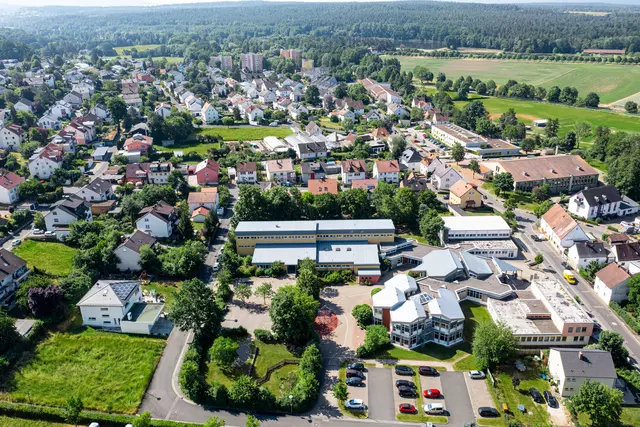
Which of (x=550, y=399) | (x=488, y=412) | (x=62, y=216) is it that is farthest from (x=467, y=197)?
(x=62, y=216)

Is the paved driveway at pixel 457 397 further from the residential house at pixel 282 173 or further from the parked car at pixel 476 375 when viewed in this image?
the residential house at pixel 282 173

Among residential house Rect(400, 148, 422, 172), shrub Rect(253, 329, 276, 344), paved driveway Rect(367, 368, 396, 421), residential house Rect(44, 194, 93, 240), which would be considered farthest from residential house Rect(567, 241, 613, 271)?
residential house Rect(44, 194, 93, 240)

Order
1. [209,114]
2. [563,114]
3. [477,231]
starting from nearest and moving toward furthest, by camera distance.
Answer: [477,231], [209,114], [563,114]

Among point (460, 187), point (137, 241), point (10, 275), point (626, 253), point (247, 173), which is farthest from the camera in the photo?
point (247, 173)

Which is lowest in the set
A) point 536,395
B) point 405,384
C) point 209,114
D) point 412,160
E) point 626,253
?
point 209,114

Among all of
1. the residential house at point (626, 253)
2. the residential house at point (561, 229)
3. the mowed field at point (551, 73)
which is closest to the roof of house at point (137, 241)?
the residential house at point (561, 229)

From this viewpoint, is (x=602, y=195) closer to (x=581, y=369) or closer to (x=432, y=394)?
(x=581, y=369)
